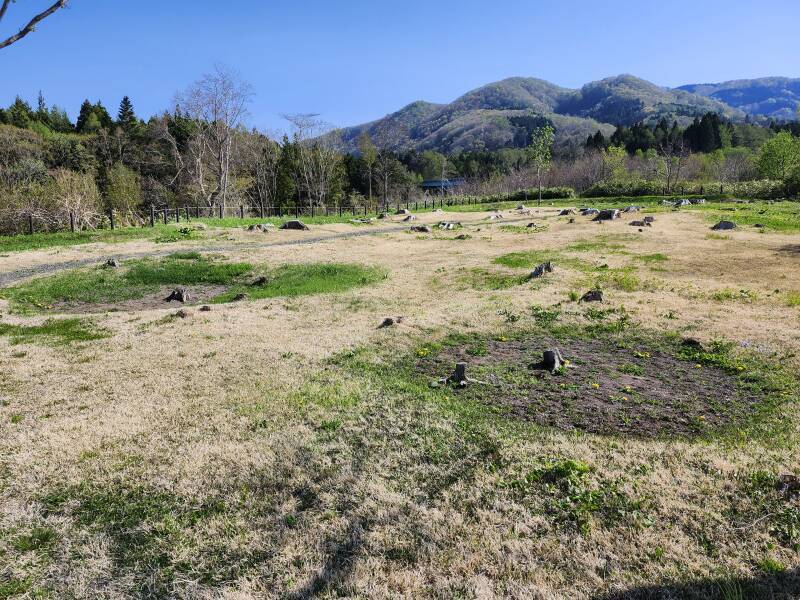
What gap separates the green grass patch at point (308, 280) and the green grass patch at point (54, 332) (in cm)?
454

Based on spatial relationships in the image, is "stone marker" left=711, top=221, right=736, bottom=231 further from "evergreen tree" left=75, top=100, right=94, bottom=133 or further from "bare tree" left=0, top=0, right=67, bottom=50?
"evergreen tree" left=75, top=100, right=94, bottom=133

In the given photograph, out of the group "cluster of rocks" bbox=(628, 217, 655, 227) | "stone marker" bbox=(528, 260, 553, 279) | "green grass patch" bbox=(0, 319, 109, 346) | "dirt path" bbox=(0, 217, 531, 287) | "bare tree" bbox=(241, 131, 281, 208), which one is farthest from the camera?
"bare tree" bbox=(241, 131, 281, 208)

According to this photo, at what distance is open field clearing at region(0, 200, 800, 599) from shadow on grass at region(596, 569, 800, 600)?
0.02m

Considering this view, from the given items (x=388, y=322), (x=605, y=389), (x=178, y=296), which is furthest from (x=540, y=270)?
(x=178, y=296)

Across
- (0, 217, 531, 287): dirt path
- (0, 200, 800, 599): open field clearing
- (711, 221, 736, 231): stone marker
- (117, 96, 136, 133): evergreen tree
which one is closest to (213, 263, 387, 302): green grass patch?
(0, 200, 800, 599): open field clearing

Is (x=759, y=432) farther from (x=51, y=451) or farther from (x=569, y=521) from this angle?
(x=51, y=451)

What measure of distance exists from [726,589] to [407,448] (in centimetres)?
358

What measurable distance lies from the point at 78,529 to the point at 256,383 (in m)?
3.83

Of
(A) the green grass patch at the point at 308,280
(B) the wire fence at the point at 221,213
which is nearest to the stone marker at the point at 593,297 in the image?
(A) the green grass patch at the point at 308,280

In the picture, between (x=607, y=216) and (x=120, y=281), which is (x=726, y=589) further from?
(x=607, y=216)

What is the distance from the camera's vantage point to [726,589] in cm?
396

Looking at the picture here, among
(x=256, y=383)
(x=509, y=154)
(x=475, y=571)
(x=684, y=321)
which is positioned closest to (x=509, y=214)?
(x=684, y=321)

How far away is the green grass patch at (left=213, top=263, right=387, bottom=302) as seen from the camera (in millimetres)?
16938

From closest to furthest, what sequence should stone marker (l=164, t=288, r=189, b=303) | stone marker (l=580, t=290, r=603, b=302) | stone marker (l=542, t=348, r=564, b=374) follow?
stone marker (l=542, t=348, r=564, b=374), stone marker (l=580, t=290, r=603, b=302), stone marker (l=164, t=288, r=189, b=303)
